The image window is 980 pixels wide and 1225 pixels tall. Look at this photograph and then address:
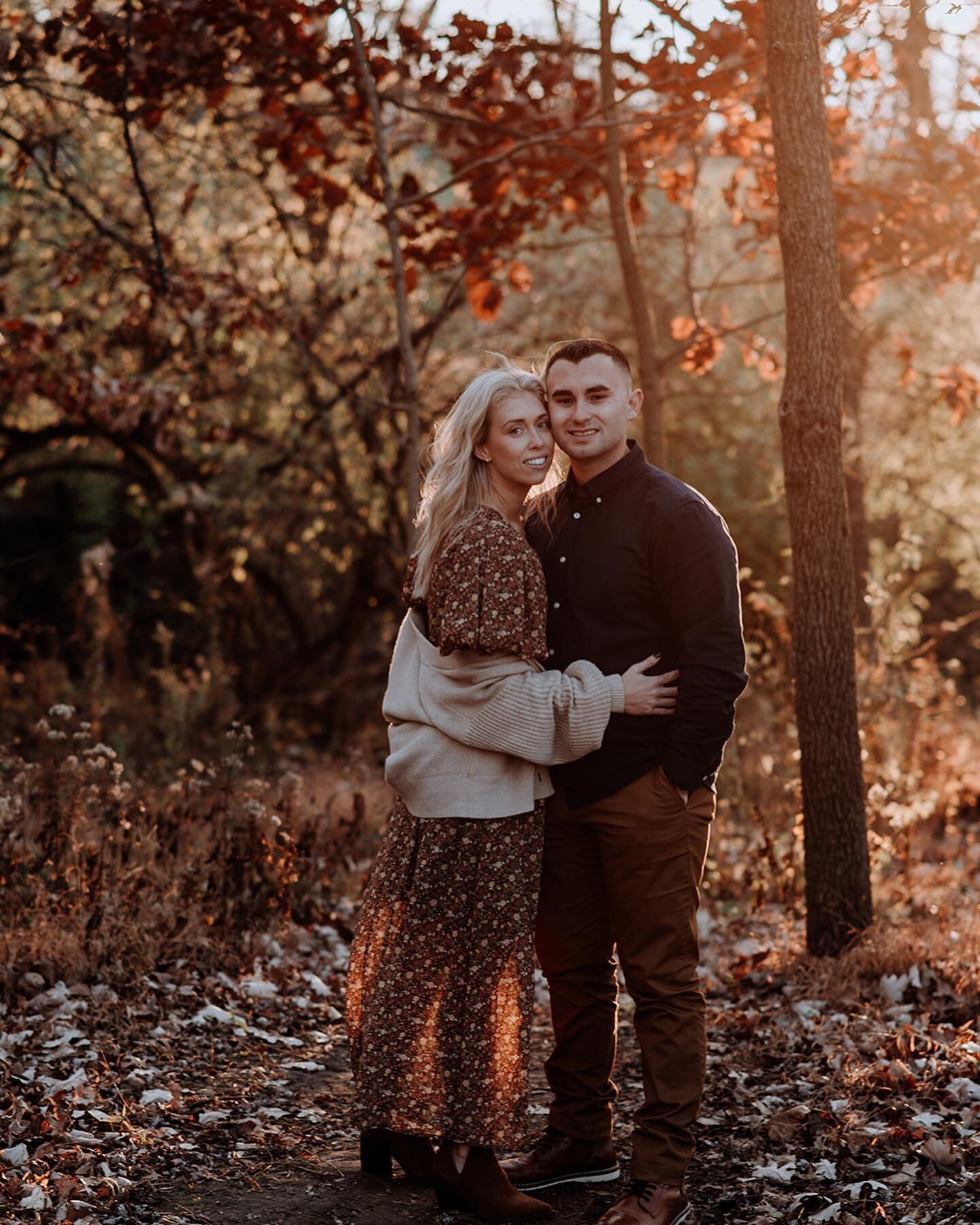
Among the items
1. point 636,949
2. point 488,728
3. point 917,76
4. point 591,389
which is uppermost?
point 917,76

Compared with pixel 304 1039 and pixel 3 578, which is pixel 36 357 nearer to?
pixel 304 1039

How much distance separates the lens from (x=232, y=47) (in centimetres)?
649

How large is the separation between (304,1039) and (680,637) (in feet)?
8.15

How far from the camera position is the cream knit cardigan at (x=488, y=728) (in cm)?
339

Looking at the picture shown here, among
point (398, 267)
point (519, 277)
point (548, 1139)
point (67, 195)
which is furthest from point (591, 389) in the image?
point (67, 195)

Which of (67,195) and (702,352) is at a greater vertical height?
(67,195)

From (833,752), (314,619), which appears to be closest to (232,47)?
(833,752)

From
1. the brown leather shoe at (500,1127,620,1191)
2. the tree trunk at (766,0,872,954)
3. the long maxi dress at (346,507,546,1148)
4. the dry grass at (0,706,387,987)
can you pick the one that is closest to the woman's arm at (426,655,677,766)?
the long maxi dress at (346,507,546,1148)

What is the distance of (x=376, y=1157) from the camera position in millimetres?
3662

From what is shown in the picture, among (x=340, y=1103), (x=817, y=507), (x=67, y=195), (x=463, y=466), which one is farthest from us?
(x=67, y=195)

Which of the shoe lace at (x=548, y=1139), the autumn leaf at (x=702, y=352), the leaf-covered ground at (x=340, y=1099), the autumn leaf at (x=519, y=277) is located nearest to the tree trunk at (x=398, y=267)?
the autumn leaf at (x=519, y=277)

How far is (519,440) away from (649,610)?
597 millimetres

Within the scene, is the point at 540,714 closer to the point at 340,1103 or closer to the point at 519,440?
the point at 519,440

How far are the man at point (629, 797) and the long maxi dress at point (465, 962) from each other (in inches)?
7.4
